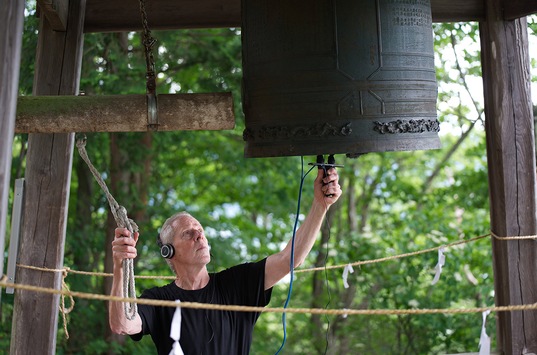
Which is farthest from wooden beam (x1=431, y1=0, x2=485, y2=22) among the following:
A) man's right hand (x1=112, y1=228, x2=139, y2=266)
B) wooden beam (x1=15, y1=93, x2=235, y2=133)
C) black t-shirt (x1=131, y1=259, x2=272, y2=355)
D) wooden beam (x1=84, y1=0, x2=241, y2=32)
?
man's right hand (x1=112, y1=228, x2=139, y2=266)

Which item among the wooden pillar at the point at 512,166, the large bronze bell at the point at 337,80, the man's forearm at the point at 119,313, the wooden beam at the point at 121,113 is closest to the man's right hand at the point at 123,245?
the man's forearm at the point at 119,313

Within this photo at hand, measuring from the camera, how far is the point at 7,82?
2504 millimetres

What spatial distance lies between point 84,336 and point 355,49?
4913mm

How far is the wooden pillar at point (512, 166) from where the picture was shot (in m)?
3.99

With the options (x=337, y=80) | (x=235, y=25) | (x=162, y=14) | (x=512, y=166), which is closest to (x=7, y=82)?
(x=337, y=80)

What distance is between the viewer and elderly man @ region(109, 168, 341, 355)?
294cm

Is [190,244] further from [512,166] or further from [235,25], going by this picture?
[512,166]

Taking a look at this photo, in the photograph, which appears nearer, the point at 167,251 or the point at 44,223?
the point at 167,251

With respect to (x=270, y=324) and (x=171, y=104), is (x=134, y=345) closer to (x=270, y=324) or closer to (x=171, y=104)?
(x=171, y=104)

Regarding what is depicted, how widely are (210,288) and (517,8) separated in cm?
221

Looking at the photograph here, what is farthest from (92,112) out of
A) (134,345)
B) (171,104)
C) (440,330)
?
(440,330)

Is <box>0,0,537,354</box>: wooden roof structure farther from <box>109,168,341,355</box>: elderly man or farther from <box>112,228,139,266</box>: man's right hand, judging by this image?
<box>112,228,139,266</box>: man's right hand

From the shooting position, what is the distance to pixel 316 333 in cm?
933

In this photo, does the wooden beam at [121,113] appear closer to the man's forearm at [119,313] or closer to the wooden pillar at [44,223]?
the wooden pillar at [44,223]
